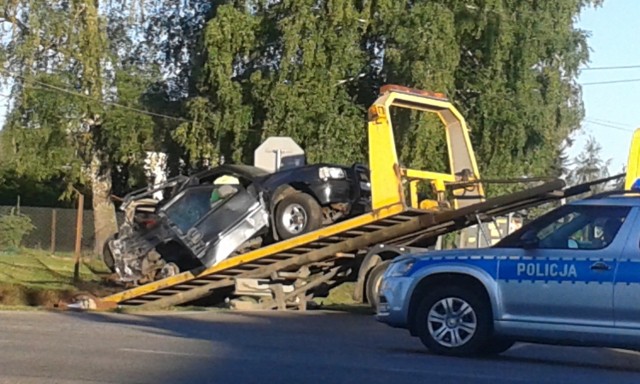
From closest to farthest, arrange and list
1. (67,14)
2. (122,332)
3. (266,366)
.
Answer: (266,366), (122,332), (67,14)

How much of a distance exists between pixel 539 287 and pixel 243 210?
8.36m

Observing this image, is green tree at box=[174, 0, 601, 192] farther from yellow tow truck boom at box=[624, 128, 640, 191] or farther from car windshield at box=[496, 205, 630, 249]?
car windshield at box=[496, 205, 630, 249]

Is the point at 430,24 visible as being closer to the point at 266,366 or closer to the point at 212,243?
the point at 212,243

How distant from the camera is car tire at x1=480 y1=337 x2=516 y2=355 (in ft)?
41.3

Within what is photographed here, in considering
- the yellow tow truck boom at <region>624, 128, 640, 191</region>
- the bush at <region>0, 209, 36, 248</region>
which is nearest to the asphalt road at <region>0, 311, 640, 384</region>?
the yellow tow truck boom at <region>624, 128, 640, 191</region>

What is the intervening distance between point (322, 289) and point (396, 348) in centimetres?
742

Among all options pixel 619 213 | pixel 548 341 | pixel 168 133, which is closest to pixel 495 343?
pixel 548 341

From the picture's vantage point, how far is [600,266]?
11766 millimetres

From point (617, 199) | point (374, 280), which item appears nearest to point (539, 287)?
point (617, 199)

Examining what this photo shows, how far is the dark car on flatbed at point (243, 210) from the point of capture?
64.3 feet

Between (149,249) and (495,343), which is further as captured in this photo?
(149,249)

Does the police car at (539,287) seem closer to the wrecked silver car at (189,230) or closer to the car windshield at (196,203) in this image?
the wrecked silver car at (189,230)

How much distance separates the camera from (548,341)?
12.1 meters

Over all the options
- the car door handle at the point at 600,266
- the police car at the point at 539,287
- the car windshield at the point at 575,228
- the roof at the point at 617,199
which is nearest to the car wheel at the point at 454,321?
the police car at the point at 539,287
